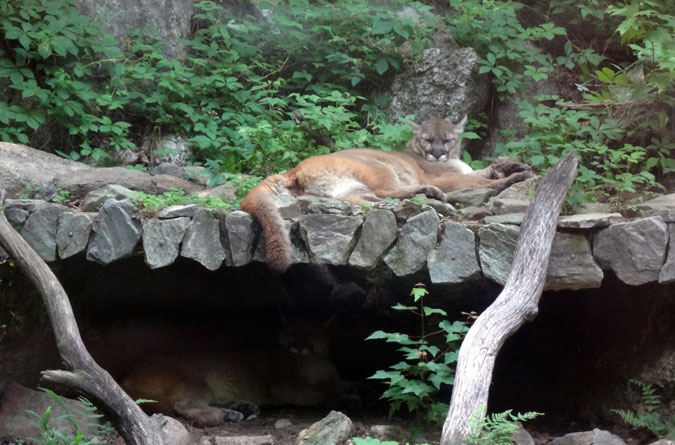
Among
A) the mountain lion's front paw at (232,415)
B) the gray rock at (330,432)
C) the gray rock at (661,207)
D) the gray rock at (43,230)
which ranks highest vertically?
the gray rock at (661,207)

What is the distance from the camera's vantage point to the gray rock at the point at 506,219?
507 centimetres

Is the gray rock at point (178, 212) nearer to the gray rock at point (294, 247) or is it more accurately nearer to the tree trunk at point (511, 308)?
the gray rock at point (294, 247)

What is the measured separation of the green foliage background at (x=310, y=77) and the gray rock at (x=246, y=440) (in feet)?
8.94

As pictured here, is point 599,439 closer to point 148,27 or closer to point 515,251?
point 515,251

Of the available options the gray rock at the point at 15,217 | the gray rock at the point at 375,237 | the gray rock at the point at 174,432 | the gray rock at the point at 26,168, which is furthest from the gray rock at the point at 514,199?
the gray rock at the point at 26,168

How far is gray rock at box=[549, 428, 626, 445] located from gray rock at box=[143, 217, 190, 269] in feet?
9.42

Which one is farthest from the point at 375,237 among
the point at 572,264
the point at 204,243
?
the point at 572,264

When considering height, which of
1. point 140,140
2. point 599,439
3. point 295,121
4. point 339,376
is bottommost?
point 339,376

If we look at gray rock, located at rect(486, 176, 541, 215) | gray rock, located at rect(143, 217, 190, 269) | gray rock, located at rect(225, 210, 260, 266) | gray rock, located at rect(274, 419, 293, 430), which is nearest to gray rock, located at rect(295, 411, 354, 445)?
gray rock, located at rect(274, 419, 293, 430)

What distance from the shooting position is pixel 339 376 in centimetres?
683

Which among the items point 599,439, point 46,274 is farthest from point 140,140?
point 599,439

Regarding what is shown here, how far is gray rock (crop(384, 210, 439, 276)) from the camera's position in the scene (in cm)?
503

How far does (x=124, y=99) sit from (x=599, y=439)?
603 centimetres

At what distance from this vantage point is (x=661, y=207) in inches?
201
